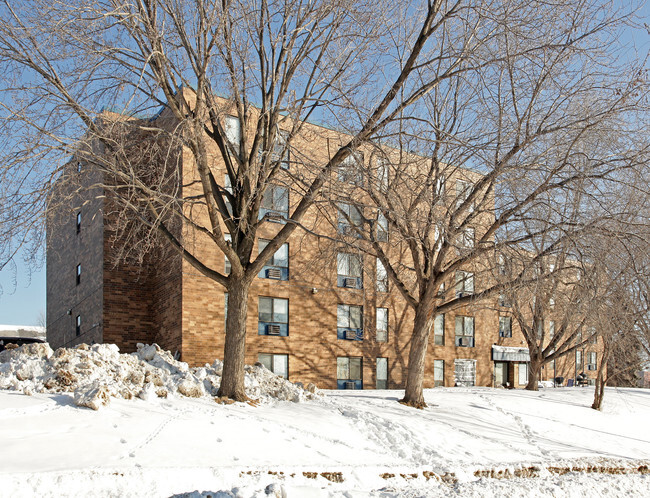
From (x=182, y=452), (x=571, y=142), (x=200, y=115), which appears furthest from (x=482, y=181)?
(x=182, y=452)

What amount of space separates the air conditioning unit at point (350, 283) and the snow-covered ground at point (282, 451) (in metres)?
11.7

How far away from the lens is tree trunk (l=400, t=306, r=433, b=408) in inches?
590

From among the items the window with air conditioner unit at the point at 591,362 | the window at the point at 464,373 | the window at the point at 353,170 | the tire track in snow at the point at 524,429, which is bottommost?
the window with air conditioner unit at the point at 591,362

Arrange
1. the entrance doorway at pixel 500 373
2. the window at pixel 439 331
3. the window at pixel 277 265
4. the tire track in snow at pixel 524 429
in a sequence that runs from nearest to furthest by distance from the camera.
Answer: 1. the tire track in snow at pixel 524 429
2. the window at pixel 277 265
3. the window at pixel 439 331
4. the entrance doorway at pixel 500 373

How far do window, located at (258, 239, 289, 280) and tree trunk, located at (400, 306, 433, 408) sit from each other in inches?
372

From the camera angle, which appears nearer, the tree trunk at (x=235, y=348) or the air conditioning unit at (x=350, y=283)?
the tree trunk at (x=235, y=348)

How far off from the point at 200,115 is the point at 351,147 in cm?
274

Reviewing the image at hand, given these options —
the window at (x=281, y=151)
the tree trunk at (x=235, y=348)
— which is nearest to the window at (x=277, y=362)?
the tree trunk at (x=235, y=348)

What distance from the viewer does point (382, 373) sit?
1054 inches

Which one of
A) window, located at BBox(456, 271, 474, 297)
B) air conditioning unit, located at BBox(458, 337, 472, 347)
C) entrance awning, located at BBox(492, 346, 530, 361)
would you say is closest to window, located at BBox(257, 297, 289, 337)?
window, located at BBox(456, 271, 474, 297)

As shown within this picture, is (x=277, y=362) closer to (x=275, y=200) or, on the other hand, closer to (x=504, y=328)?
(x=275, y=200)

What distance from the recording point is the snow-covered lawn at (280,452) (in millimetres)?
7402

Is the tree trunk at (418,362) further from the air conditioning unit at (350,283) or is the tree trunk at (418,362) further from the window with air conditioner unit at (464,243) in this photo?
the air conditioning unit at (350,283)

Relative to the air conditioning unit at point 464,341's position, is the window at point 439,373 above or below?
below
